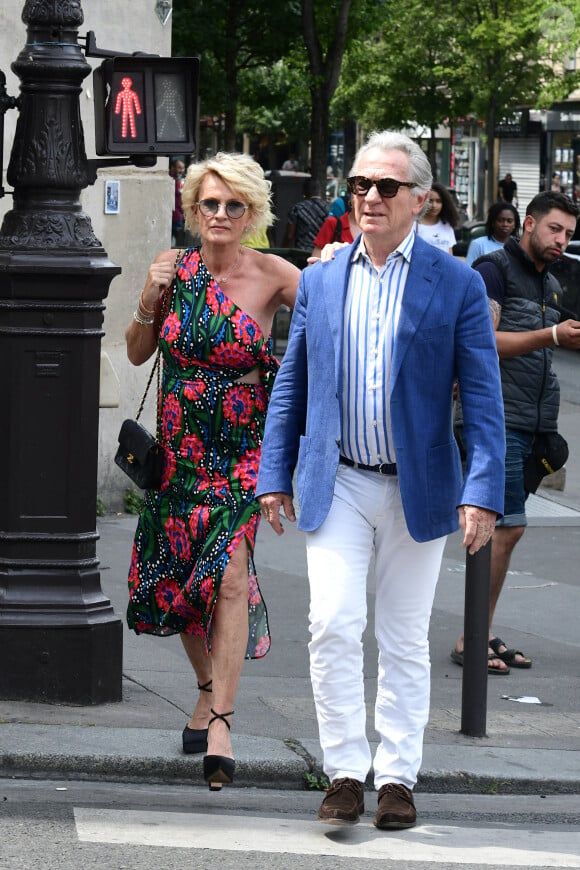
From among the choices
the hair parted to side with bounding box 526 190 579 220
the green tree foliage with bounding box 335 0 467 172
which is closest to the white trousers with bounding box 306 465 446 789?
the hair parted to side with bounding box 526 190 579 220

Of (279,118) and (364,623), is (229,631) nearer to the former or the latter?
(364,623)

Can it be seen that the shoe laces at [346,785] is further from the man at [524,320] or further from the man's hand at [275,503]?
the man at [524,320]

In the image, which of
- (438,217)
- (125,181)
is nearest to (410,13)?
(438,217)

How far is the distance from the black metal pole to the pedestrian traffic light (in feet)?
6.21

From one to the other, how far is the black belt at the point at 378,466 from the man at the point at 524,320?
198 cm

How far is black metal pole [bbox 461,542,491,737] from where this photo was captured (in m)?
5.92

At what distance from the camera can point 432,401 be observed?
15.4 ft

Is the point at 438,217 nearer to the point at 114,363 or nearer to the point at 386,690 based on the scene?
the point at 114,363

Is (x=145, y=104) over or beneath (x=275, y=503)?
over

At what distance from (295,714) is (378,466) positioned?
67.0 inches

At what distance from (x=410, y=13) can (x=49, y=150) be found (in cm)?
4236

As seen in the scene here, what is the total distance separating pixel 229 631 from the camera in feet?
16.9

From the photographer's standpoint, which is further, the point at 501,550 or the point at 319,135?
the point at 319,135

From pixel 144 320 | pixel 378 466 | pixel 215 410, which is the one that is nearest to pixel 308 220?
pixel 144 320
